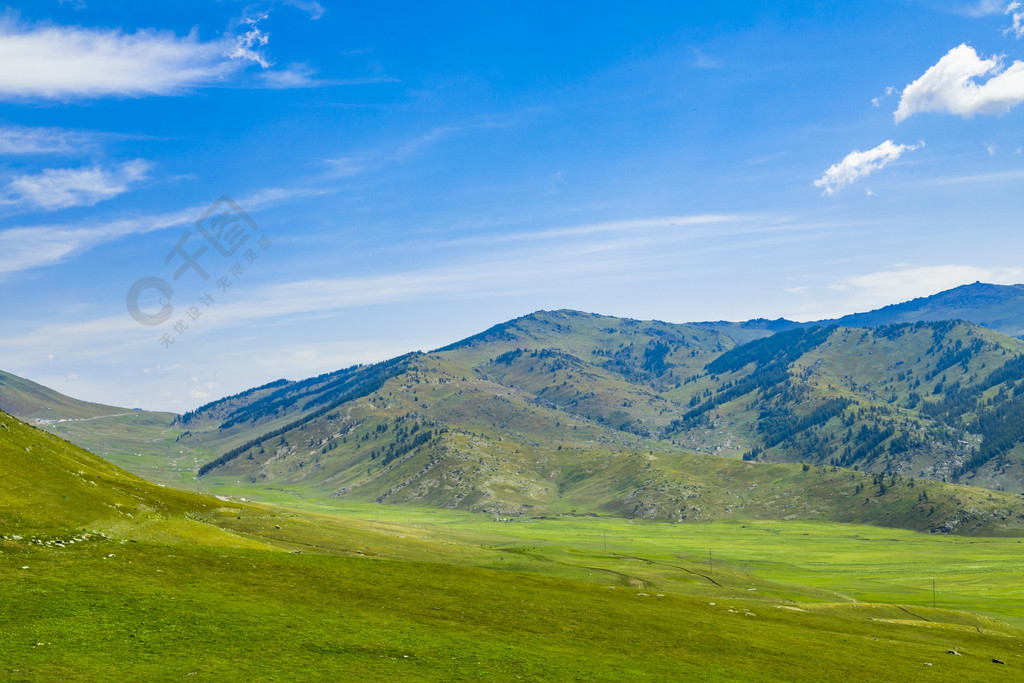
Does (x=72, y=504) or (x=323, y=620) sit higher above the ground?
(x=72, y=504)

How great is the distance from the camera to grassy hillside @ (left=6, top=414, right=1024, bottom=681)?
43500 millimetres

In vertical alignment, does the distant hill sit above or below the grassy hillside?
above

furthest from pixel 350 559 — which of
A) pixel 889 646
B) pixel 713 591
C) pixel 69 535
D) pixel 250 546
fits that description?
pixel 713 591

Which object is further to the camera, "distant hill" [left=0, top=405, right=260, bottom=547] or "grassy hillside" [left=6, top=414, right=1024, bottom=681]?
"distant hill" [left=0, top=405, right=260, bottom=547]

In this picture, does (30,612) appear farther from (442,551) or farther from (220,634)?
(442,551)

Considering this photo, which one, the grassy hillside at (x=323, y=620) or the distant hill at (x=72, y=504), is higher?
the distant hill at (x=72, y=504)

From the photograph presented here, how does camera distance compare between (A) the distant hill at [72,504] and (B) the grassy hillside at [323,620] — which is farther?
(A) the distant hill at [72,504]

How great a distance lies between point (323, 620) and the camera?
52844mm

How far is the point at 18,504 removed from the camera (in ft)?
206

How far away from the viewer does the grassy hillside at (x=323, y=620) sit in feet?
143

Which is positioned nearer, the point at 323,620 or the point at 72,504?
the point at 323,620

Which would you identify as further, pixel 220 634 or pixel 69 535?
pixel 69 535

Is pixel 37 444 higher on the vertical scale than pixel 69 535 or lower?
higher

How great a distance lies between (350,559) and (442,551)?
163 ft
